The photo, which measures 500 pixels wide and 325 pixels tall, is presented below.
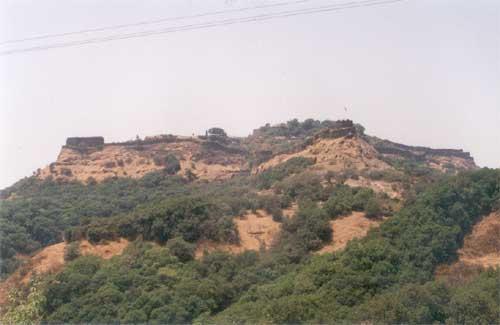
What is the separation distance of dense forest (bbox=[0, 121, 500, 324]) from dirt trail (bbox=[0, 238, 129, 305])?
604mm

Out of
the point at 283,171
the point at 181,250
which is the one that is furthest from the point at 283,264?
the point at 283,171

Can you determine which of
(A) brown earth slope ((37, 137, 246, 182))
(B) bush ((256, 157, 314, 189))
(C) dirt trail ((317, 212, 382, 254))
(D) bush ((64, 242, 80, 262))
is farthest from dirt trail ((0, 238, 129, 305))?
(A) brown earth slope ((37, 137, 246, 182))

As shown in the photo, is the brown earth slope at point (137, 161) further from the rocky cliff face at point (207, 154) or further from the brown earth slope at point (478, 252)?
the brown earth slope at point (478, 252)

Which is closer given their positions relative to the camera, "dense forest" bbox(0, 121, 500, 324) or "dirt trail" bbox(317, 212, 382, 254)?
"dense forest" bbox(0, 121, 500, 324)

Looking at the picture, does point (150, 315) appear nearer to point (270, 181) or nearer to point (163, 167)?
point (270, 181)

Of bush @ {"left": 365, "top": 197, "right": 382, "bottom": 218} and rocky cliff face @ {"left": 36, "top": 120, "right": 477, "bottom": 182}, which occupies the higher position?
rocky cliff face @ {"left": 36, "top": 120, "right": 477, "bottom": 182}

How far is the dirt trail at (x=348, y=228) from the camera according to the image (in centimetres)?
3047

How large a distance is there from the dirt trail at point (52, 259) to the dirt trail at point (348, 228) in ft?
37.4

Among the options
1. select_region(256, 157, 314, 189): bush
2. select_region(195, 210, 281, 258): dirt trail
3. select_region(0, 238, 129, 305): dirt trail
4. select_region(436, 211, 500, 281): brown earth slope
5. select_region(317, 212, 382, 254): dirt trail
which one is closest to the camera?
select_region(436, 211, 500, 281): brown earth slope

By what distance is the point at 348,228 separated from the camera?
31.9m

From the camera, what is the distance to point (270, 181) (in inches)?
1784

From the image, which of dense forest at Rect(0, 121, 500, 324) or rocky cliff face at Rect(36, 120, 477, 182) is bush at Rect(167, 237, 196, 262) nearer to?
dense forest at Rect(0, 121, 500, 324)

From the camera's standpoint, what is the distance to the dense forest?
19.4 meters

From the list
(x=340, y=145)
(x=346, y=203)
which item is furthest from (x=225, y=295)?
(x=340, y=145)
